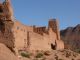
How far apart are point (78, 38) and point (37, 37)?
62.6 metres

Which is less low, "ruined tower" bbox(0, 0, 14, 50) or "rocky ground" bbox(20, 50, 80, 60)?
"ruined tower" bbox(0, 0, 14, 50)

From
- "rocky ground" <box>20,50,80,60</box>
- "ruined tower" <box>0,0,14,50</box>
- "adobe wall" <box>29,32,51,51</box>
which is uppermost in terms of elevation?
"ruined tower" <box>0,0,14,50</box>

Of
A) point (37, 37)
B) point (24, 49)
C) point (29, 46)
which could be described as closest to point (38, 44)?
point (37, 37)

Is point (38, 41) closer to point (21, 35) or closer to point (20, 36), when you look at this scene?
point (21, 35)

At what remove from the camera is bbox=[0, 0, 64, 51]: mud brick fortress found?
17438mm

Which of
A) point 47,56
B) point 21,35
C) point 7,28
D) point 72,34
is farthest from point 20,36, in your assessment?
point 72,34

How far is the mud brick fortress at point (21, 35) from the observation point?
17.4m

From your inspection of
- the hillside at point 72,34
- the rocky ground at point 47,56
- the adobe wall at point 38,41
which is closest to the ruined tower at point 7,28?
the rocky ground at point 47,56

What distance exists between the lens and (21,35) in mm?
31594

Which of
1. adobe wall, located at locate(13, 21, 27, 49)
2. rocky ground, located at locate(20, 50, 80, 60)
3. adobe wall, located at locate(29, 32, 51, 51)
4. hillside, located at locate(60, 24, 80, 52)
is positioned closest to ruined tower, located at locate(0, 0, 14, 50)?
rocky ground, located at locate(20, 50, 80, 60)

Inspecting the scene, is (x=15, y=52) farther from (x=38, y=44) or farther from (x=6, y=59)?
(x=38, y=44)

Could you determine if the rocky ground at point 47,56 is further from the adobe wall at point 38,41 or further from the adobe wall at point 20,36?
the adobe wall at point 20,36

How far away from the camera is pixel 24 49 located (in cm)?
3088

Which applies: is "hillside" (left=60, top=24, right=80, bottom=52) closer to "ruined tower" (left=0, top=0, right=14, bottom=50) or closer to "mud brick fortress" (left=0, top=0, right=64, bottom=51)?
"mud brick fortress" (left=0, top=0, right=64, bottom=51)
